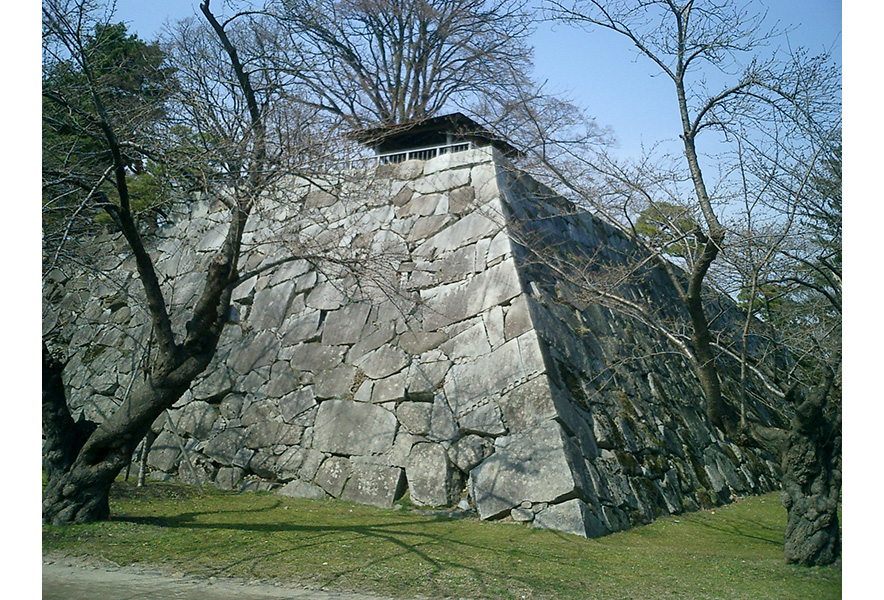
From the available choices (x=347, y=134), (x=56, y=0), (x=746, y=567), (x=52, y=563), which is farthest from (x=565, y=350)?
(x=56, y=0)

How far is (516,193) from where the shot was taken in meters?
8.98

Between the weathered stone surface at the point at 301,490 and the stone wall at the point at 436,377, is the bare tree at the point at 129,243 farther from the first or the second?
the weathered stone surface at the point at 301,490

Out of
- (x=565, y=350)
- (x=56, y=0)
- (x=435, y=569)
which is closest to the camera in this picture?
(x=435, y=569)

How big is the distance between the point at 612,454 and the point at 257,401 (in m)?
4.15

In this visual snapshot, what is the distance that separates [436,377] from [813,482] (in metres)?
3.65

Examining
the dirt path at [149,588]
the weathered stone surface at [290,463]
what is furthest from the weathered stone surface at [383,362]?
the dirt path at [149,588]

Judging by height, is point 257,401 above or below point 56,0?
below

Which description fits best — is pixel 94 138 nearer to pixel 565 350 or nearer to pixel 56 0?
pixel 56 0

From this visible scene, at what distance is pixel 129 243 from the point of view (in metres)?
6.29

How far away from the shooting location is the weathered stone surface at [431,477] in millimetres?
6820

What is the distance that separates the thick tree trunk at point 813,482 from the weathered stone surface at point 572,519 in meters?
1.54

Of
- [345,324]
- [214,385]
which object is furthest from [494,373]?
[214,385]

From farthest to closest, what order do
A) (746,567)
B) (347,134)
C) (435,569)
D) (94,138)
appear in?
(347,134) → (94,138) → (746,567) → (435,569)

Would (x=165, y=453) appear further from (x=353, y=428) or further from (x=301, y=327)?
(x=353, y=428)
